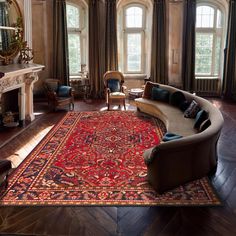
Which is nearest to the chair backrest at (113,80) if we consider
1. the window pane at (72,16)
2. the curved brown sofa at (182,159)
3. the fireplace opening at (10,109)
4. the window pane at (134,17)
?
the window pane at (134,17)

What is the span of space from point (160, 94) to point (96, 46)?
356 cm

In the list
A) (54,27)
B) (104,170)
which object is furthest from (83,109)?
(104,170)

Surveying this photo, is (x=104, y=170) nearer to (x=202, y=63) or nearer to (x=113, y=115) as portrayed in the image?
(x=113, y=115)

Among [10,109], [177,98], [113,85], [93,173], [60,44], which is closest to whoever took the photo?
[93,173]

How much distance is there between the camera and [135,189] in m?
4.02

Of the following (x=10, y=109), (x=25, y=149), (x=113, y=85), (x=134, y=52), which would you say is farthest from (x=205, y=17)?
(x=25, y=149)

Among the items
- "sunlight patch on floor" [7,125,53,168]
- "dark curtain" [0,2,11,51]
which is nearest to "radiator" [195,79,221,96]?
"sunlight patch on floor" [7,125,53,168]

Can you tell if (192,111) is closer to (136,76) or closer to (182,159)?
(182,159)

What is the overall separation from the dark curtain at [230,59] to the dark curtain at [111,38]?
3815 millimetres

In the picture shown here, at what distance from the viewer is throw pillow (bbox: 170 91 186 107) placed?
707 centimetres

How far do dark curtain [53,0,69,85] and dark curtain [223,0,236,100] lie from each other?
5.47 m

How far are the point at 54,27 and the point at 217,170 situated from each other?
7.43 m

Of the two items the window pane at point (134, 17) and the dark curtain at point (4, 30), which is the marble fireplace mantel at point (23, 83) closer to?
the dark curtain at point (4, 30)

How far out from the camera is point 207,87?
10766mm
